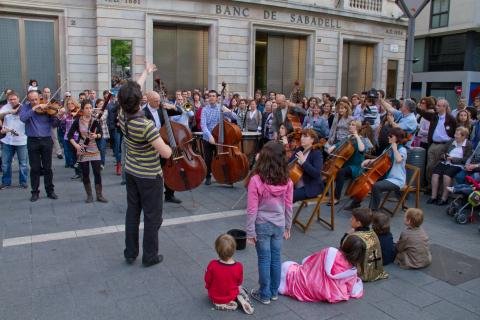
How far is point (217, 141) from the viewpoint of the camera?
314 inches

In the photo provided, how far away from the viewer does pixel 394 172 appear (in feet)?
21.6

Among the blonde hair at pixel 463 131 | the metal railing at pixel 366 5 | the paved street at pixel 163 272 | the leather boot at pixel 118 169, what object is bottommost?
the paved street at pixel 163 272

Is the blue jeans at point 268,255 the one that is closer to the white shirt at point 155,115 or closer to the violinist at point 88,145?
the white shirt at point 155,115

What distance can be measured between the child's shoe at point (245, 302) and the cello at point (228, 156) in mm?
4040

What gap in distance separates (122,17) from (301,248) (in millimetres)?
10810

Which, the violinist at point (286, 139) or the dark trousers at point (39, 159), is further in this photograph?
the dark trousers at point (39, 159)

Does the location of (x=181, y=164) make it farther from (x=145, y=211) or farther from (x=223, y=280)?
(x=223, y=280)

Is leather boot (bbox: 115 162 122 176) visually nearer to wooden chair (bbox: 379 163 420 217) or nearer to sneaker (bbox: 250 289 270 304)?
wooden chair (bbox: 379 163 420 217)

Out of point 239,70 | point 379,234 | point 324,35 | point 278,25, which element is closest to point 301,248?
point 379,234

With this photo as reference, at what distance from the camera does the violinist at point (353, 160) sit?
22.9 ft

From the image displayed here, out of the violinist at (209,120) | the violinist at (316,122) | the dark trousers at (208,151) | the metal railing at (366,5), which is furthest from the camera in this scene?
the metal railing at (366,5)

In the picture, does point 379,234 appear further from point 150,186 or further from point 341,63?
point 341,63

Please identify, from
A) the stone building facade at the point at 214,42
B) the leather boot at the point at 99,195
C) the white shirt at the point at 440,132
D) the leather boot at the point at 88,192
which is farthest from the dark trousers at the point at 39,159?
the white shirt at the point at 440,132

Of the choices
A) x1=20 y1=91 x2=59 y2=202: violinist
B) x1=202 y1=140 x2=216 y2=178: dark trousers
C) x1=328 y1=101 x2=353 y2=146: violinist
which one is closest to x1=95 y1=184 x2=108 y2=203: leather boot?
x1=20 y1=91 x2=59 y2=202: violinist
